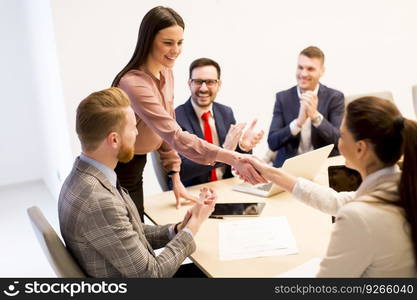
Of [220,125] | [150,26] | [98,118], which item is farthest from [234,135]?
[98,118]

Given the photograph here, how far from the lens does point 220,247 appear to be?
1.69 m

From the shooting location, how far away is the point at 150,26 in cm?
199

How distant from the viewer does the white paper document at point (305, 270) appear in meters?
1.46

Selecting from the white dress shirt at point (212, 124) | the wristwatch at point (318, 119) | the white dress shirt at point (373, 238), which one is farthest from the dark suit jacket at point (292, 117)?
the white dress shirt at point (373, 238)

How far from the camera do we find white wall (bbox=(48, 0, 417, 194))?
10.8ft

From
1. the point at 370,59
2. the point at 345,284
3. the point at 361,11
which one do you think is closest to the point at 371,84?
the point at 370,59

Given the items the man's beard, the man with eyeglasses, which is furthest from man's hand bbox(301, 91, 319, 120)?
the man's beard

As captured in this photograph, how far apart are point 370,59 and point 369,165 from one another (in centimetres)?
363

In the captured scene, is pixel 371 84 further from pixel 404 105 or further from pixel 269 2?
pixel 269 2

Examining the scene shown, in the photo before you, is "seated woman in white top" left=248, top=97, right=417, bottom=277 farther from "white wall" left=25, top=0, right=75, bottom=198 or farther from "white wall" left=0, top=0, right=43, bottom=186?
"white wall" left=0, top=0, right=43, bottom=186

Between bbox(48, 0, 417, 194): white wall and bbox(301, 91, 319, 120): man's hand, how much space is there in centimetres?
125

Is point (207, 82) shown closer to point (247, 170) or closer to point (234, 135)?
point (234, 135)

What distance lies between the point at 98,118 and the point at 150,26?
2.26 ft

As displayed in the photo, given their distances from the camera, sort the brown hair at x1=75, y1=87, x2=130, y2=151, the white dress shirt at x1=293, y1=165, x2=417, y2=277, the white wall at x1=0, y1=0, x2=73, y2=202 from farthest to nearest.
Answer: the white wall at x1=0, y1=0, x2=73, y2=202 → the brown hair at x1=75, y1=87, x2=130, y2=151 → the white dress shirt at x1=293, y1=165, x2=417, y2=277
